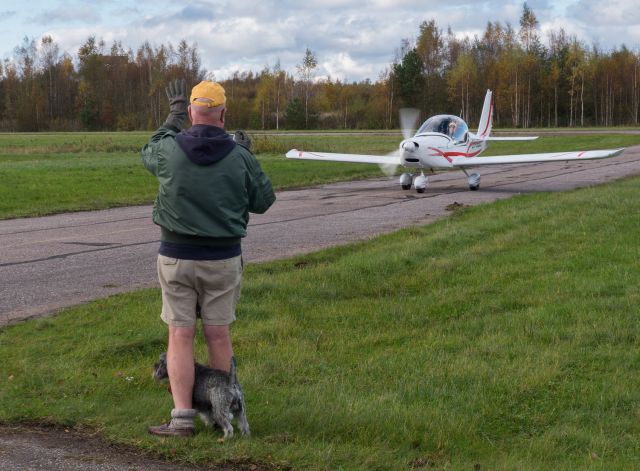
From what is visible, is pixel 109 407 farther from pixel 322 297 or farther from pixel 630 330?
pixel 630 330

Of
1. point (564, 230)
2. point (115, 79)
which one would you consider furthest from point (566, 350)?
point (115, 79)

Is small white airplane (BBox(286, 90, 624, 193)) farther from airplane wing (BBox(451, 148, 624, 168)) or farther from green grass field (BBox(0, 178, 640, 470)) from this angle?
green grass field (BBox(0, 178, 640, 470))

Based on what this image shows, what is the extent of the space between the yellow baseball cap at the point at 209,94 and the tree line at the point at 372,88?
93.6 meters

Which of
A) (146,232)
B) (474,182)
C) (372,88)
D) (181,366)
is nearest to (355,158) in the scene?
(474,182)

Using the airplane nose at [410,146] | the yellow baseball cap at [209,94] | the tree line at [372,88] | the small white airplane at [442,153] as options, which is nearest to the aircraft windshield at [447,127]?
the small white airplane at [442,153]

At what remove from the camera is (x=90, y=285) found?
1018 centimetres

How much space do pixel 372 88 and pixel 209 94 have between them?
406ft

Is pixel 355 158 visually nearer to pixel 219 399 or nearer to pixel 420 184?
pixel 420 184

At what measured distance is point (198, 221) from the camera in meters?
4.88

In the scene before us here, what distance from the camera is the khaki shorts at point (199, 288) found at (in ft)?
16.1

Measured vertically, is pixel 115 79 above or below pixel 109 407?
Answer: above

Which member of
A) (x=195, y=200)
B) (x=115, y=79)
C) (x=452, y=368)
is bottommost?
(x=452, y=368)

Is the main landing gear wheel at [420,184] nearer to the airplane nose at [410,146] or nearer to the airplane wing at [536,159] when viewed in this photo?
the airplane nose at [410,146]

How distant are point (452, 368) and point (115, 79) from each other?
13189 cm
